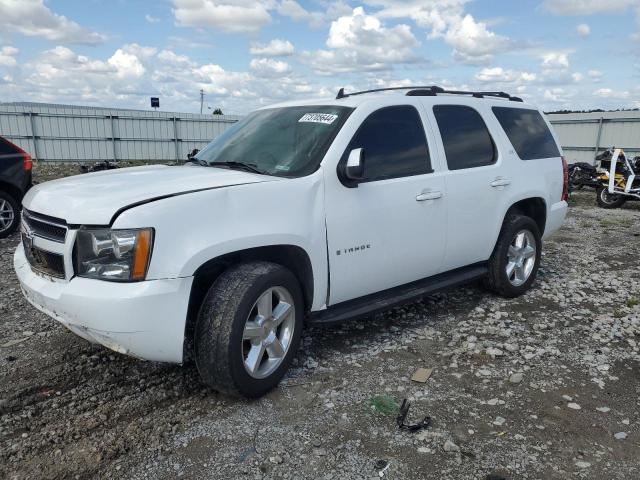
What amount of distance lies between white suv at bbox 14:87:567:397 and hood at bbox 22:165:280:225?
0.05 feet

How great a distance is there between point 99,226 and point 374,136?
2.05 m

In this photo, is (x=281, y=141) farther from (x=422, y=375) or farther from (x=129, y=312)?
(x=422, y=375)

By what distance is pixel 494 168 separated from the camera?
4812 mm

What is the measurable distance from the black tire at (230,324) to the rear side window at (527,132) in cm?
317

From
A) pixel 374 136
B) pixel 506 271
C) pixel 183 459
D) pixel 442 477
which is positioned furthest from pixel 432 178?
pixel 183 459

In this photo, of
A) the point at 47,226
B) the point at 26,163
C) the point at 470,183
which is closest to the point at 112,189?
the point at 47,226

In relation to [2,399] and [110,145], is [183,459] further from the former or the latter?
[110,145]

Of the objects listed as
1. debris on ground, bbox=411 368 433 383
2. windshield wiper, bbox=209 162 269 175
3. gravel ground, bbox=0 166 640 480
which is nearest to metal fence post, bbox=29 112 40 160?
gravel ground, bbox=0 166 640 480

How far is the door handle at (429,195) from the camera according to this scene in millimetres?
4034

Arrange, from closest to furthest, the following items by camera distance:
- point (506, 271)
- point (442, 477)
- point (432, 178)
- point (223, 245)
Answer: point (442, 477), point (223, 245), point (432, 178), point (506, 271)

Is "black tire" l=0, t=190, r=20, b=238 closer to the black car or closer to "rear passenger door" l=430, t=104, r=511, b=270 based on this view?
the black car

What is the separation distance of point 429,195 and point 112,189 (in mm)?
2340

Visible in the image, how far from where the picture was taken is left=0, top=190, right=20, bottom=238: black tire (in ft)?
25.7

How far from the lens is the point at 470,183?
451 cm
